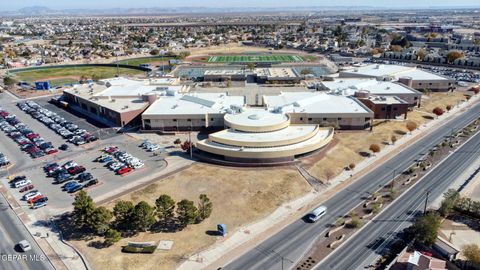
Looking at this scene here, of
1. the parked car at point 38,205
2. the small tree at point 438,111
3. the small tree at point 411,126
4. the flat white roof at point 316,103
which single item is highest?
the flat white roof at point 316,103

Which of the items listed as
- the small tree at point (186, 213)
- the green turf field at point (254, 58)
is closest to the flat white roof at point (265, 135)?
the small tree at point (186, 213)

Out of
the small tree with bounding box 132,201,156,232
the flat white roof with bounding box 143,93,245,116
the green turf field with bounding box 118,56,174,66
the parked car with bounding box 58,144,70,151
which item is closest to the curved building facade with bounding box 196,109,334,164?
the flat white roof with bounding box 143,93,245,116

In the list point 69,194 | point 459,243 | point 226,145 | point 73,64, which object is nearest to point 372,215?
point 459,243

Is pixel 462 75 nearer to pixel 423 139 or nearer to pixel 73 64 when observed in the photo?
pixel 423 139

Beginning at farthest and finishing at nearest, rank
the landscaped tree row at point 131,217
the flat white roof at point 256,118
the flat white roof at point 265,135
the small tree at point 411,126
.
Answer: the small tree at point 411,126
the flat white roof at point 256,118
the flat white roof at point 265,135
the landscaped tree row at point 131,217

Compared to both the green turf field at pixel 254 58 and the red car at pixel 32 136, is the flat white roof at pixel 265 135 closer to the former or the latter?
the red car at pixel 32 136

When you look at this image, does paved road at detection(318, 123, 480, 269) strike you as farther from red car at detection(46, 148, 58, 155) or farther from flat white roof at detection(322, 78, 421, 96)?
red car at detection(46, 148, 58, 155)
